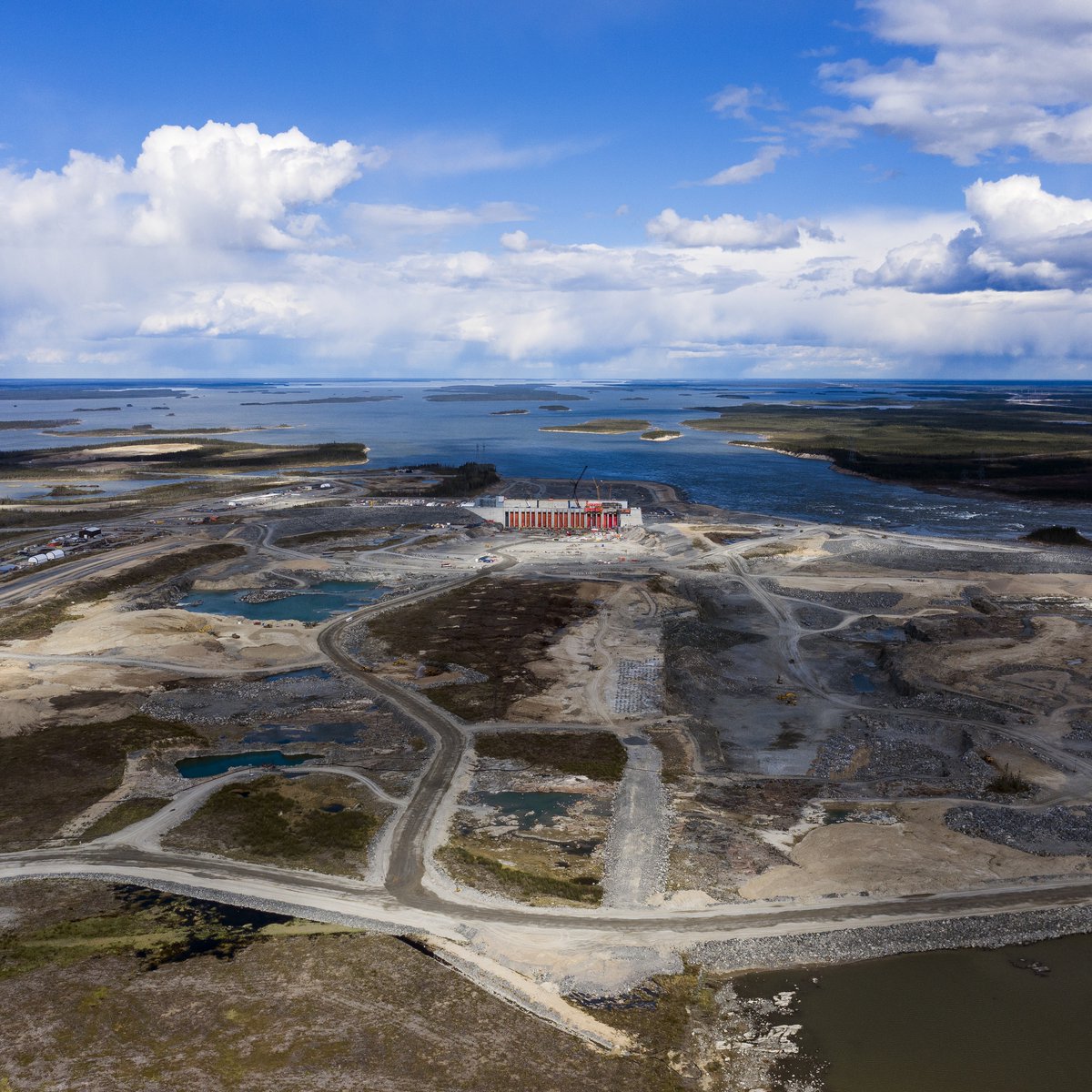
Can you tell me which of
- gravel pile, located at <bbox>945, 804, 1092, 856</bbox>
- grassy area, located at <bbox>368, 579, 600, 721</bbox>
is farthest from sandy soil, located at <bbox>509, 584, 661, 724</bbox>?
gravel pile, located at <bbox>945, 804, 1092, 856</bbox>

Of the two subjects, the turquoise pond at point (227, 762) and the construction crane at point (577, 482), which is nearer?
the turquoise pond at point (227, 762)

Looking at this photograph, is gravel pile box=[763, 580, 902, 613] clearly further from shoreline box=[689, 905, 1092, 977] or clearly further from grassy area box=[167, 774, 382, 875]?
grassy area box=[167, 774, 382, 875]

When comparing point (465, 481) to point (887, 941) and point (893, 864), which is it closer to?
point (893, 864)

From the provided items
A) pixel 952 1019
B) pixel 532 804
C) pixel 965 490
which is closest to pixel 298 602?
pixel 532 804

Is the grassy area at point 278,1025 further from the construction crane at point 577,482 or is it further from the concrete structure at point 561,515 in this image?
the construction crane at point 577,482

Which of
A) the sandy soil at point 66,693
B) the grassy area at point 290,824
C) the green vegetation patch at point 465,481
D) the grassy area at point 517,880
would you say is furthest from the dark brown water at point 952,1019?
the green vegetation patch at point 465,481

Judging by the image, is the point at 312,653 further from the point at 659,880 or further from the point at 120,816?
the point at 659,880
